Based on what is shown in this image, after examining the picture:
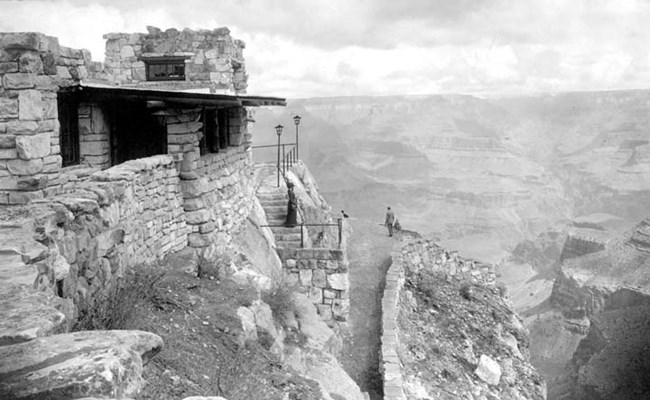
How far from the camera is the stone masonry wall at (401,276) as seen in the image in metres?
11.0

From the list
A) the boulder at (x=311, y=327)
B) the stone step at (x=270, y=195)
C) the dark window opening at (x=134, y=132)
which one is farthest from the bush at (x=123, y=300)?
the stone step at (x=270, y=195)

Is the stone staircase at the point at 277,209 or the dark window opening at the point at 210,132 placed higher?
the dark window opening at the point at 210,132

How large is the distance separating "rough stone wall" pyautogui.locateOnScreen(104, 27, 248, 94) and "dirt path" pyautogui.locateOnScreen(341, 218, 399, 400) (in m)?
7.40

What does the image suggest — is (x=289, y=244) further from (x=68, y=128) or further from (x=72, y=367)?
(x=72, y=367)

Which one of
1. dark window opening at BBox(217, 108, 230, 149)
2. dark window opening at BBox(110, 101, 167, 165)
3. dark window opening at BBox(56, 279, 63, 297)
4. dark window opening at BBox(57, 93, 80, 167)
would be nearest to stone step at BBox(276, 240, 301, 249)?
dark window opening at BBox(217, 108, 230, 149)

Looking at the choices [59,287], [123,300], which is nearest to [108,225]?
[123,300]

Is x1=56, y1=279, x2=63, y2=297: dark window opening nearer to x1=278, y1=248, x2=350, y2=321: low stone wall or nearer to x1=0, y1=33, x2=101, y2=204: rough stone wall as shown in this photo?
x1=0, y1=33, x2=101, y2=204: rough stone wall

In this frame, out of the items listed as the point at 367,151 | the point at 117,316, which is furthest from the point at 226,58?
the point at 367,151

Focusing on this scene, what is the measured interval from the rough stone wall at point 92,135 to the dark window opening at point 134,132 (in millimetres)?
395

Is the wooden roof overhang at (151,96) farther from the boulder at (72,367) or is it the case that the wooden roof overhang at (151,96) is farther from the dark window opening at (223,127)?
the boulder at (72,367)

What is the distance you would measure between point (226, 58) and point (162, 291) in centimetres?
1152

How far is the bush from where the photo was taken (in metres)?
5.43

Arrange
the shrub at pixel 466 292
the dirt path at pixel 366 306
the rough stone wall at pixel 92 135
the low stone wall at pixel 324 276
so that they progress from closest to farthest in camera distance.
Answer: the rough stone wall at pixel 92 135 < the dirt path at pixel 366 306 < the low stone wall at pixel 324 276 < the shrub at pixel 466 292

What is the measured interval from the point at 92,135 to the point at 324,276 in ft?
21.1
